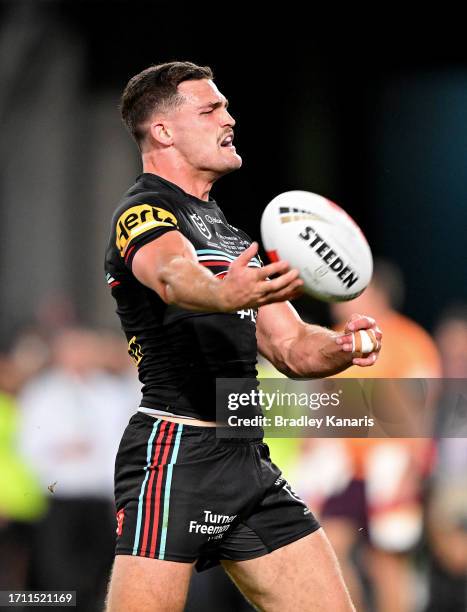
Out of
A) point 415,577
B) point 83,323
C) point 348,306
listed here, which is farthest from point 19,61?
point 415,577

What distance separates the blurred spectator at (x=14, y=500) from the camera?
530 cm

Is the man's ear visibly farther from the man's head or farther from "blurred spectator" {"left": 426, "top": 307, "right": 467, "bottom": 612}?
"blurred spectator" {"left": 426, "top": 307, "right": 467, "bottom": 612}

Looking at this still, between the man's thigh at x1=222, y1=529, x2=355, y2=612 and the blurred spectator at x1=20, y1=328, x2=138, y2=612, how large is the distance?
2330 mm

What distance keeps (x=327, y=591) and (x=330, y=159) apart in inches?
134

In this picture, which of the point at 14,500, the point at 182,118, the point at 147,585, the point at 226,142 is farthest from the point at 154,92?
the point at 14,500

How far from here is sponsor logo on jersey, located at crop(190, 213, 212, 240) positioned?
9.98 ft

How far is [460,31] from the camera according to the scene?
582 centimetres

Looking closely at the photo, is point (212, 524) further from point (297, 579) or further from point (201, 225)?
point (201, 225)

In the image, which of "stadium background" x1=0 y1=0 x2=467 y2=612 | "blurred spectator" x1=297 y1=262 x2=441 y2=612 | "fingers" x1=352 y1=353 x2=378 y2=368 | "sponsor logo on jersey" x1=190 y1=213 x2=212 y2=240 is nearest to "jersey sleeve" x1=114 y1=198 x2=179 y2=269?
"sponsor logo on jersey" x1=190 y1=213 x2=212 y2=240

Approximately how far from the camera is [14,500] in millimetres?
5363

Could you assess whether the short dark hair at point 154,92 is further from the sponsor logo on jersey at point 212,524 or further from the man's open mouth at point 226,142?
the sponsor logo on jersey at point 212,524

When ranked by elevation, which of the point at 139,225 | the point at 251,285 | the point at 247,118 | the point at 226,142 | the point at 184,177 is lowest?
the point at 251,285

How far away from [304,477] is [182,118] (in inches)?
96.6

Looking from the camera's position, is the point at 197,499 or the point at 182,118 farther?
the point at 182,118
